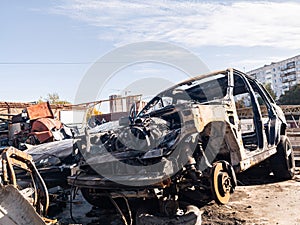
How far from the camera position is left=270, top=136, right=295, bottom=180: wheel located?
6.28 metres

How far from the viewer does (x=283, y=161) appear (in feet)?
20.6

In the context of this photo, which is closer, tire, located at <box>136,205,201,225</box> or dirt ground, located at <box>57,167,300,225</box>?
tire, located at <box>136,205,201,225</box>

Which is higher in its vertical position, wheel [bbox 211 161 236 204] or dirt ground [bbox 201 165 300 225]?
wheel [bbox 211 161 236 204]

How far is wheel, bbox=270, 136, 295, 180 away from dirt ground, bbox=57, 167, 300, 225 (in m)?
0.16

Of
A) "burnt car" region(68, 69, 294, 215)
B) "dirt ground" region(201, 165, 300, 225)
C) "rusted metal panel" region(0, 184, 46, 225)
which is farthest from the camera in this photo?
"dirt ground" region(201, 165, 300, 225)

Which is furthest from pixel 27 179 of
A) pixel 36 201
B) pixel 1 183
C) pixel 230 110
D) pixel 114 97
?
pixel 114 97

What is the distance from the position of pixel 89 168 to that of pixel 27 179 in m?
0.96

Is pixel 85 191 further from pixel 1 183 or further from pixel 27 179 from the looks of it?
pixel 1 183

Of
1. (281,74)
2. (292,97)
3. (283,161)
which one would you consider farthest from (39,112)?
(281,74)

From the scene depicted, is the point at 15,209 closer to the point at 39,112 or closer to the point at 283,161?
the point at 283,161

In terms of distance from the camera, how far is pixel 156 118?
15.1 ft

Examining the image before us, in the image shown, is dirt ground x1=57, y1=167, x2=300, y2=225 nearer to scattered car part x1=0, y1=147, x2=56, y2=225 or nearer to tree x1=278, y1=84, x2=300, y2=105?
scattered car part x1=0, y1=147, x2=56, y2=225

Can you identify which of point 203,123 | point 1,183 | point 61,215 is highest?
point 203,123

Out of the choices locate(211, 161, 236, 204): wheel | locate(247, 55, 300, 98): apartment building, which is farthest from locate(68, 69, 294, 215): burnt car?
locate(247, 55, 300, 98): apartment building
